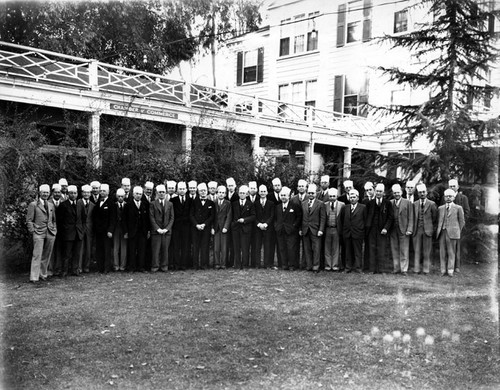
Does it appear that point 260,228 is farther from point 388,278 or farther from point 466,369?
point 466,369

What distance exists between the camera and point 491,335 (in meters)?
5.45

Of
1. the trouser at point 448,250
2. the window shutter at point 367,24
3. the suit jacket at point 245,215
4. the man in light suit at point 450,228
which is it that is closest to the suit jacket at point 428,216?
the man in light suit at point 450,228

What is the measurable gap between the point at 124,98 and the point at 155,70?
907cm

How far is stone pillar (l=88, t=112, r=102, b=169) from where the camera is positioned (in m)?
10.2

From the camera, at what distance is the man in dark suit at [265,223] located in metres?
9.55

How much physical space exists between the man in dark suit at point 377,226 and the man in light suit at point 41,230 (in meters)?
5.80

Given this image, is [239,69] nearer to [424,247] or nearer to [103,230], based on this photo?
[103,230]

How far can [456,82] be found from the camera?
1122cm

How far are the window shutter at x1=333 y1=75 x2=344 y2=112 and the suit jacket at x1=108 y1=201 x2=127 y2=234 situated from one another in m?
12.6

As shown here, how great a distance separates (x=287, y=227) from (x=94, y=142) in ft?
15.7

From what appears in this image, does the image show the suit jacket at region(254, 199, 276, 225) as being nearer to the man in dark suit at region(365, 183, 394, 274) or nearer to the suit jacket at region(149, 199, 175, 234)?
the suit jacket at region(149, 199, 175, 234)

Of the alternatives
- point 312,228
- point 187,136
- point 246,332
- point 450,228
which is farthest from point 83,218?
point 450,228

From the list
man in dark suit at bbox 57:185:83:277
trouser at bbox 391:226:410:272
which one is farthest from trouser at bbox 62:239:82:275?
trouser at bbox 391:226:410:272

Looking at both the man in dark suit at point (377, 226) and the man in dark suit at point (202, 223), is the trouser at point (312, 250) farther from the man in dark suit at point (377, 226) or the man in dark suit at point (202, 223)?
the man in dark suit at point (202, 223)
